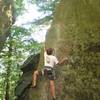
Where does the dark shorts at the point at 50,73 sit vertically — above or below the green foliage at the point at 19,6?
below

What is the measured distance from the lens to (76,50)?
36.2 feet

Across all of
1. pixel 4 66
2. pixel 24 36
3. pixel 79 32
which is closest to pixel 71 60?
pixel 79 32

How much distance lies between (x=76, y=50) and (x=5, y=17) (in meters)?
9.70

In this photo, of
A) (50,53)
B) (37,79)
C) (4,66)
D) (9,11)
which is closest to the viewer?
(50,53)

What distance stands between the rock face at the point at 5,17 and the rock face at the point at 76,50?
24.6ft

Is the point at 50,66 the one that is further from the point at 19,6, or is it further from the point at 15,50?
the point at 19,6

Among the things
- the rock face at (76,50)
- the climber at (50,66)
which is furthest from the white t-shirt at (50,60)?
the rock face at (76,50)

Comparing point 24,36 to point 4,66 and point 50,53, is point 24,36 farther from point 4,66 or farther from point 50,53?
point 50,53

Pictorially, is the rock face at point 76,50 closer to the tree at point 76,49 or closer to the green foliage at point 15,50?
the tree at point 76,49

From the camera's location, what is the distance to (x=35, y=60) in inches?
571

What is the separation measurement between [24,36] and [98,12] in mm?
9615

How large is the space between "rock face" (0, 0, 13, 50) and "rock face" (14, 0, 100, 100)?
24.6 ft

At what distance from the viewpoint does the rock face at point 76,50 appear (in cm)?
1045

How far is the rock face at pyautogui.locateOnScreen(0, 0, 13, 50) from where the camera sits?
19109 mm
